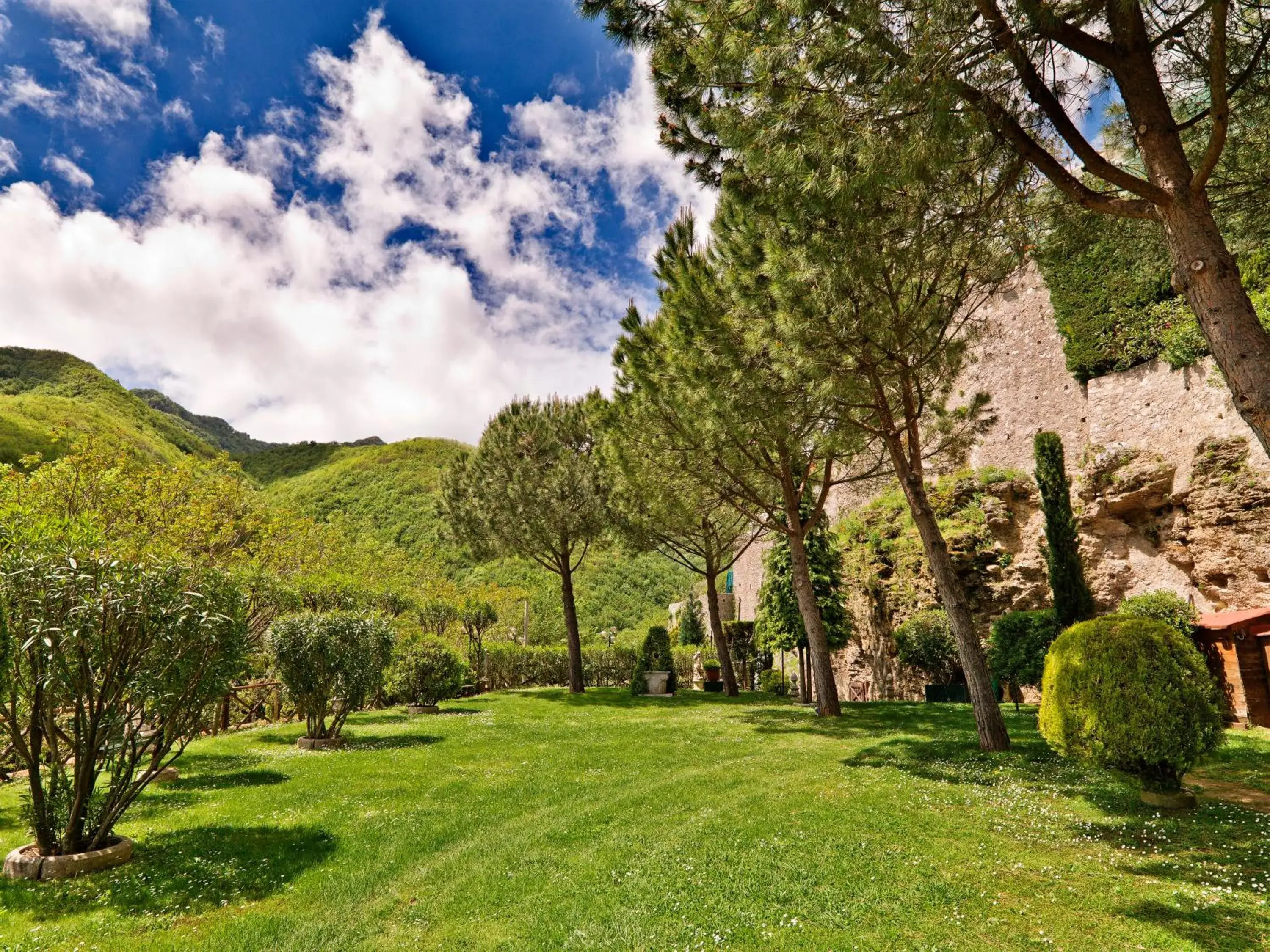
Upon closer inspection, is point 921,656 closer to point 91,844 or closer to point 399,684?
point 399,684

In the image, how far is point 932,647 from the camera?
1491 centimetres

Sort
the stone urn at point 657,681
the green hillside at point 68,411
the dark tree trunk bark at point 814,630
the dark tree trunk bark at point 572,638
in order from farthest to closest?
1. the green hillside at point 68,411
2. the stone urn at point 657,681
3. the dark tree trunk bark at point 572,638
4. the dark tree trunk bark at point 814,630

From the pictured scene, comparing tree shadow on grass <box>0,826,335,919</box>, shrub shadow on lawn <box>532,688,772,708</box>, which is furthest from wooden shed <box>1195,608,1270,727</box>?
tree shadow on grass <box>0,826,335,919</box>

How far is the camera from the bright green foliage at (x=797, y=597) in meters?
16.0

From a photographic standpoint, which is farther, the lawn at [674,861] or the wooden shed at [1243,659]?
the wooden shed at [1243,659]

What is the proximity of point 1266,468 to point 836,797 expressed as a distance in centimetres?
1147

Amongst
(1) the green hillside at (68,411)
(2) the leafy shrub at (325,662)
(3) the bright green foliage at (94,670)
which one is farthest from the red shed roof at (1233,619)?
(1) the green hillside at (68,411)

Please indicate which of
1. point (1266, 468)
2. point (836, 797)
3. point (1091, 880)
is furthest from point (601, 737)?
point (1266, 468)

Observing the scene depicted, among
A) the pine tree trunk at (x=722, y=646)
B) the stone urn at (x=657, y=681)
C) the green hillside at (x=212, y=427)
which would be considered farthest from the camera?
the green hillside at (x=212, y=427)

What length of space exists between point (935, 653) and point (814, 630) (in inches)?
204

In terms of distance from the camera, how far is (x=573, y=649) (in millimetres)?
19375

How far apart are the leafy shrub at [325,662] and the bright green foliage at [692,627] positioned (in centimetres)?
1936

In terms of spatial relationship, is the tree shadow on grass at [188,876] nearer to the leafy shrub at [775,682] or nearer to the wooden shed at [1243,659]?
the wooden shed at [1243,659]

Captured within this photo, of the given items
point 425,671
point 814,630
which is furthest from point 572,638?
point 814,630
